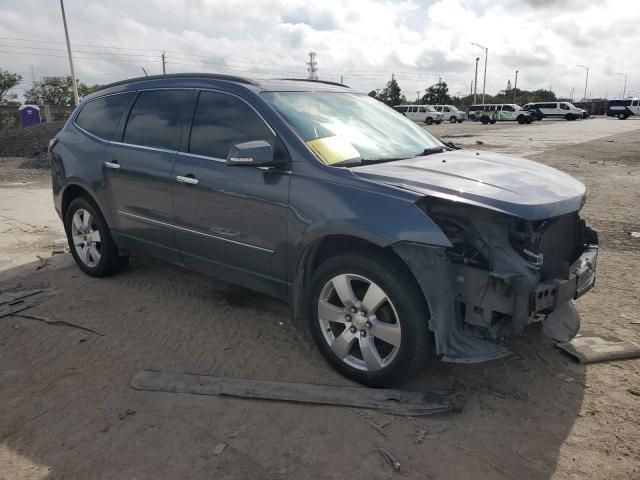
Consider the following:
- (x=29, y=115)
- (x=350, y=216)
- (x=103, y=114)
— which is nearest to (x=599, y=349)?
(x=350, y=216)

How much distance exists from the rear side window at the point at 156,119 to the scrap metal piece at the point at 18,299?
5.42ft

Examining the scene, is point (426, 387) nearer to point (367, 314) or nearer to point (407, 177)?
point (367, 314)

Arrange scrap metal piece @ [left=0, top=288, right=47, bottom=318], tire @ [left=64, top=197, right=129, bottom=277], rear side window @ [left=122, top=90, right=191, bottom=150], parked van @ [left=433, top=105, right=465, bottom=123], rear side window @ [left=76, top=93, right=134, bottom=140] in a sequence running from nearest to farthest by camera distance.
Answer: rear side window @ [left=122, top=90, right=191, bottom=150]
scrap metal piece @ [left=0, top=288, right=47, bottom=318]
rear side window @ [left=76, top=93, right=134, bottom=140]
tire @ [left=64, top=197, right=129, bottom=277]
parked van @ [left=433, top=105, right=465, bottom=123]

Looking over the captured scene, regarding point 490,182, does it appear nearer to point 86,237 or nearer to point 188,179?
point 188,179

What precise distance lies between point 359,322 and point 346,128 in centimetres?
141

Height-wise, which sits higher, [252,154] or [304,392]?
[252,154]

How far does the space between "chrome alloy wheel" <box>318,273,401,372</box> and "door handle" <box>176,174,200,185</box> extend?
52.9 inches

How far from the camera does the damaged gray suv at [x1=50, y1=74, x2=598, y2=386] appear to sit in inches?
112

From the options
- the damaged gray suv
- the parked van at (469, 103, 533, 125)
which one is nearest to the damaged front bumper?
the damaged gray suv

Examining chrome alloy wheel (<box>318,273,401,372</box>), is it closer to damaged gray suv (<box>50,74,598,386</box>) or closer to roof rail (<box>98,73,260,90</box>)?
damaged gray suv (<box>50,74,598,386</box>)

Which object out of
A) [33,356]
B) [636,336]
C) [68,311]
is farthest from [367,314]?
[68,311]

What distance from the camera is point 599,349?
11.7 ft

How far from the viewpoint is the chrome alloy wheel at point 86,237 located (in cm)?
507

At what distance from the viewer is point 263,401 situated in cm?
310
